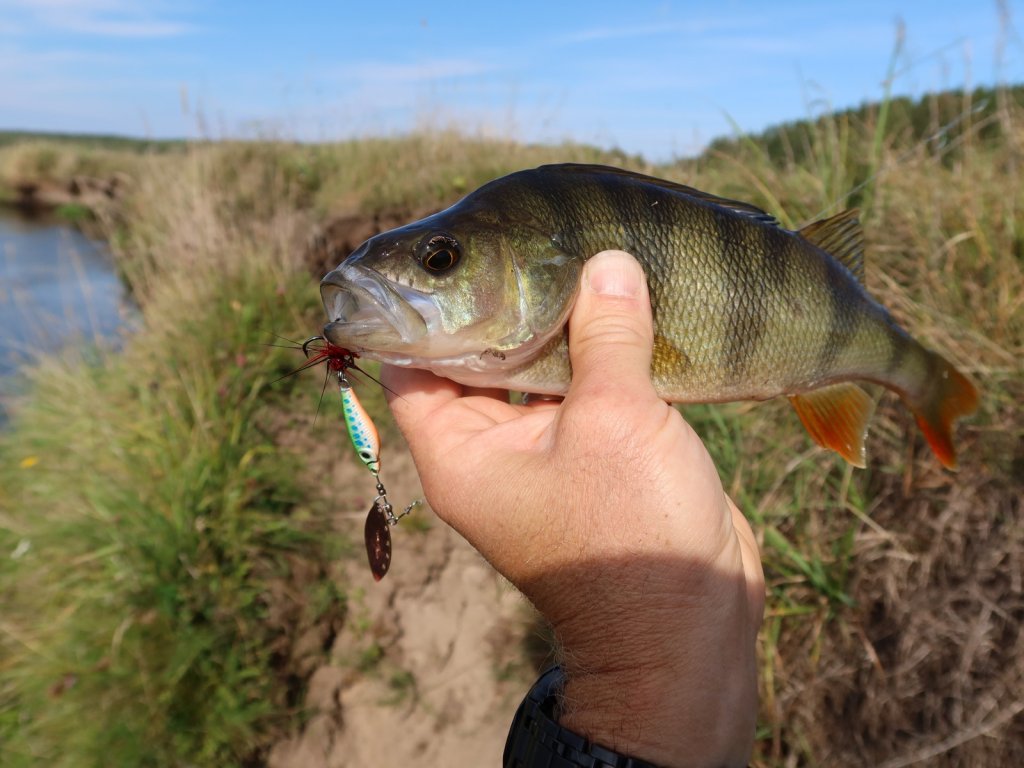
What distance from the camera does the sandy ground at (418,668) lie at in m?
3.76

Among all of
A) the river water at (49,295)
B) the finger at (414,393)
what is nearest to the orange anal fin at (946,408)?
the finger at (414,393)

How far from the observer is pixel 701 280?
187 cm

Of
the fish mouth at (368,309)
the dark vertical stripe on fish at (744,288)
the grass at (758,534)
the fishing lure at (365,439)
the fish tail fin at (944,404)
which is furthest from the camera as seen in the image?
the grass at (758,534)

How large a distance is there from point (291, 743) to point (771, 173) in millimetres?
4976

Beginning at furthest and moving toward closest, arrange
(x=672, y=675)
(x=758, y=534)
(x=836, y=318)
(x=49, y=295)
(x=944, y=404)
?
(x=49, y=295)
(x=758, y=534)
(x=944, y=404)
(x=836, y=318)
(x=672, y=675)

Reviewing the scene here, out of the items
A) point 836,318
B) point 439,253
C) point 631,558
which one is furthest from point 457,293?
point 836,318

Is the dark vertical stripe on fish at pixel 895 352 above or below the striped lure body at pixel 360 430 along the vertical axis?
above

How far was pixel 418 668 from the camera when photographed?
4086mm

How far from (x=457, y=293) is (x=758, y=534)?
2.39 metres

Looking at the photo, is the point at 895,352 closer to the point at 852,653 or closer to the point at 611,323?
the point at 611,323

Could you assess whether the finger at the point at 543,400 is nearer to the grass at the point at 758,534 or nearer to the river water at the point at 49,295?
the grass at the point at 758,534

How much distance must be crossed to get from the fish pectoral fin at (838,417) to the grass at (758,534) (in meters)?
1.15

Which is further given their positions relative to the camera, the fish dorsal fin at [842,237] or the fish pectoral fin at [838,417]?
the fish pectoral fin at [838,417]

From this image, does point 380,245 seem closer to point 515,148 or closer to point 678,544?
point 678,544
